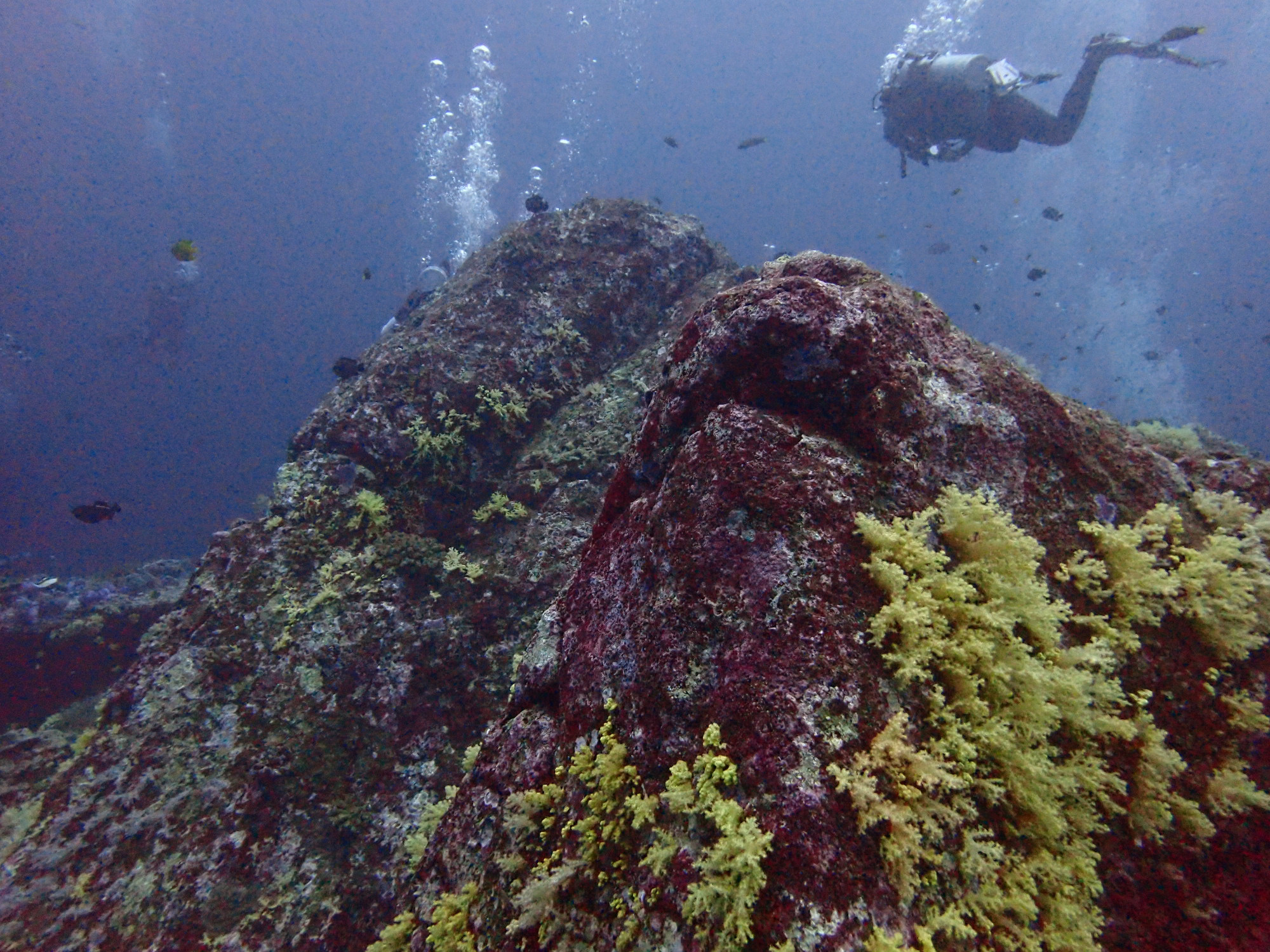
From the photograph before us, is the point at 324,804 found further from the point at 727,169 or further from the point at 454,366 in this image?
the point at 727,169

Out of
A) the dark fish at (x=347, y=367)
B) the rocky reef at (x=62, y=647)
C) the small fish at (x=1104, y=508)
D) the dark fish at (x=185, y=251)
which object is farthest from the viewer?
the dark fish at (x=185, y=251)

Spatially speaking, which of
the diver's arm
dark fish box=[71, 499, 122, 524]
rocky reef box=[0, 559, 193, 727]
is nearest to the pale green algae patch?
dark fish box=[71, 499, 122, 524]

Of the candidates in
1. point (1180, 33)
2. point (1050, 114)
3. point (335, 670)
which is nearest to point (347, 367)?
point (335, 670)

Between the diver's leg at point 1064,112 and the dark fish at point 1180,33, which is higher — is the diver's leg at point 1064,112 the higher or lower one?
the higher one

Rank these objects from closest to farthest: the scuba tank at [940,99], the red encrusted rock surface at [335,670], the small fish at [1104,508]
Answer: the small fish at [1104,508] < the red encrusted rock surface at [335,670] < the scuba tank at [940,99]

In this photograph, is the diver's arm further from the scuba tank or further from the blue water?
the blue water

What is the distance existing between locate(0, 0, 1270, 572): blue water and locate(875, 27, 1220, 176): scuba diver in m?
66.5

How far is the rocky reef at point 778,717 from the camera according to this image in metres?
2.11

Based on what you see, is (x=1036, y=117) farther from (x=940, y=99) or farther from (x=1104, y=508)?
(x=1104, y=508)

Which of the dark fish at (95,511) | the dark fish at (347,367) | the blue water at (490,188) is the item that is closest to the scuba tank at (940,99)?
the dark fish at (347,367)

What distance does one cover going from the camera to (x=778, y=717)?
7.33 feet

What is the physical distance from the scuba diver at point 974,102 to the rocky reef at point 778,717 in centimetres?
1264

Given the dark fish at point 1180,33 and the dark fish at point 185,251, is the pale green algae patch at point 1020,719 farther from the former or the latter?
the dark fish at point 1180,33

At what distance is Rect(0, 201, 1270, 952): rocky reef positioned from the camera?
2111 mm
